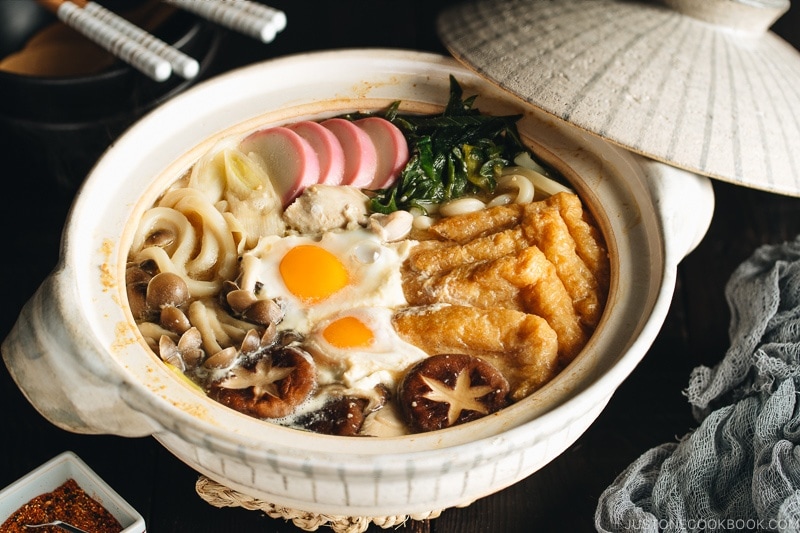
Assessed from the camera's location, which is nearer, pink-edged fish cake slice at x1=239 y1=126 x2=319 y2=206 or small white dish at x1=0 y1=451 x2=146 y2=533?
small white dish at x1=0 y1=451 x2=146 y2=533

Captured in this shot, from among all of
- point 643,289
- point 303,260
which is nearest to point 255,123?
point 303,260

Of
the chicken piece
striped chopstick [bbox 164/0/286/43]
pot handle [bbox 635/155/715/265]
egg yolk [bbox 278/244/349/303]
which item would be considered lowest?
egg yolk [bbox 278/244/349/303]

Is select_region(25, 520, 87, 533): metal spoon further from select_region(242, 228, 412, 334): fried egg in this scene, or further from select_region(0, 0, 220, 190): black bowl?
select_region(0, 0, 220, 190): black bowl

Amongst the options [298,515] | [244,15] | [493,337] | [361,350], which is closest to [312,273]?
[361,350]

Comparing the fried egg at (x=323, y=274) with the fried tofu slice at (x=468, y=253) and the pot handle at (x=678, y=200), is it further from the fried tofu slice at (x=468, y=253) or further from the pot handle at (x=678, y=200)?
the pot handle at (x=678, y=200)

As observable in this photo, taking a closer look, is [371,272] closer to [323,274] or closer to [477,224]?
[323,274]

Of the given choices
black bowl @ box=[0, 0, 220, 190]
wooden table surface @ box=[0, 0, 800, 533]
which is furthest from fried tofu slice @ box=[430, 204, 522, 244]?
black bowl @ box=[0, 0, 220, 190]
